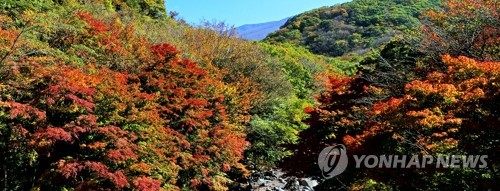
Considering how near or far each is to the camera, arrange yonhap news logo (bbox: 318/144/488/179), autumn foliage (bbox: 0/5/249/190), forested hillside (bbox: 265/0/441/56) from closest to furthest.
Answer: yonhap news logo (bbox: 318/144/488/179), autumn foliage (bbox: 0/5/249/190), forested hillside (bbox: 265/0/441/56)

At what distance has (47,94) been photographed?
35.5 feet

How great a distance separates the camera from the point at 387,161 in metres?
10.1

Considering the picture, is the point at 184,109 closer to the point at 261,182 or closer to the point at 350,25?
the point at 261,182

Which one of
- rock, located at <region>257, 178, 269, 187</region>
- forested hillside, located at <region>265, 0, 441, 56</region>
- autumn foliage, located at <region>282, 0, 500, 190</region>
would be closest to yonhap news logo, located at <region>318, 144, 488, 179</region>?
autumn foliage, located at <region>282, 0, 500, 190</region>

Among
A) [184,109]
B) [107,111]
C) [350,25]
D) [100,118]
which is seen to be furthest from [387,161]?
[350,25]

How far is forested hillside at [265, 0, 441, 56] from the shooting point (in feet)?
239

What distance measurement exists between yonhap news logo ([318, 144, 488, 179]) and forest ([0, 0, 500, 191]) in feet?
0.61

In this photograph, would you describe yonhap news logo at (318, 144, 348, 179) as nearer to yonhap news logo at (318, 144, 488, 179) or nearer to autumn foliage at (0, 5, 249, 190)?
yonhap news logo at (318, 144, 488, 179)

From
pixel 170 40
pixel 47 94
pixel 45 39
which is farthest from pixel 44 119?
pixel 170 40

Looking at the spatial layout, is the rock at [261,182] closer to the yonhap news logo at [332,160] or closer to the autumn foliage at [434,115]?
the autumn foliage at [434,115]

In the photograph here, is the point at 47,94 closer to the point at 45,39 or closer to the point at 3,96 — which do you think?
the point at 3,96

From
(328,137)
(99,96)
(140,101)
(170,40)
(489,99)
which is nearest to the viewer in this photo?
(489,99)

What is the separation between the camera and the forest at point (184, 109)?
7.77 meters

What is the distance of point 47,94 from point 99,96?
1484mm
